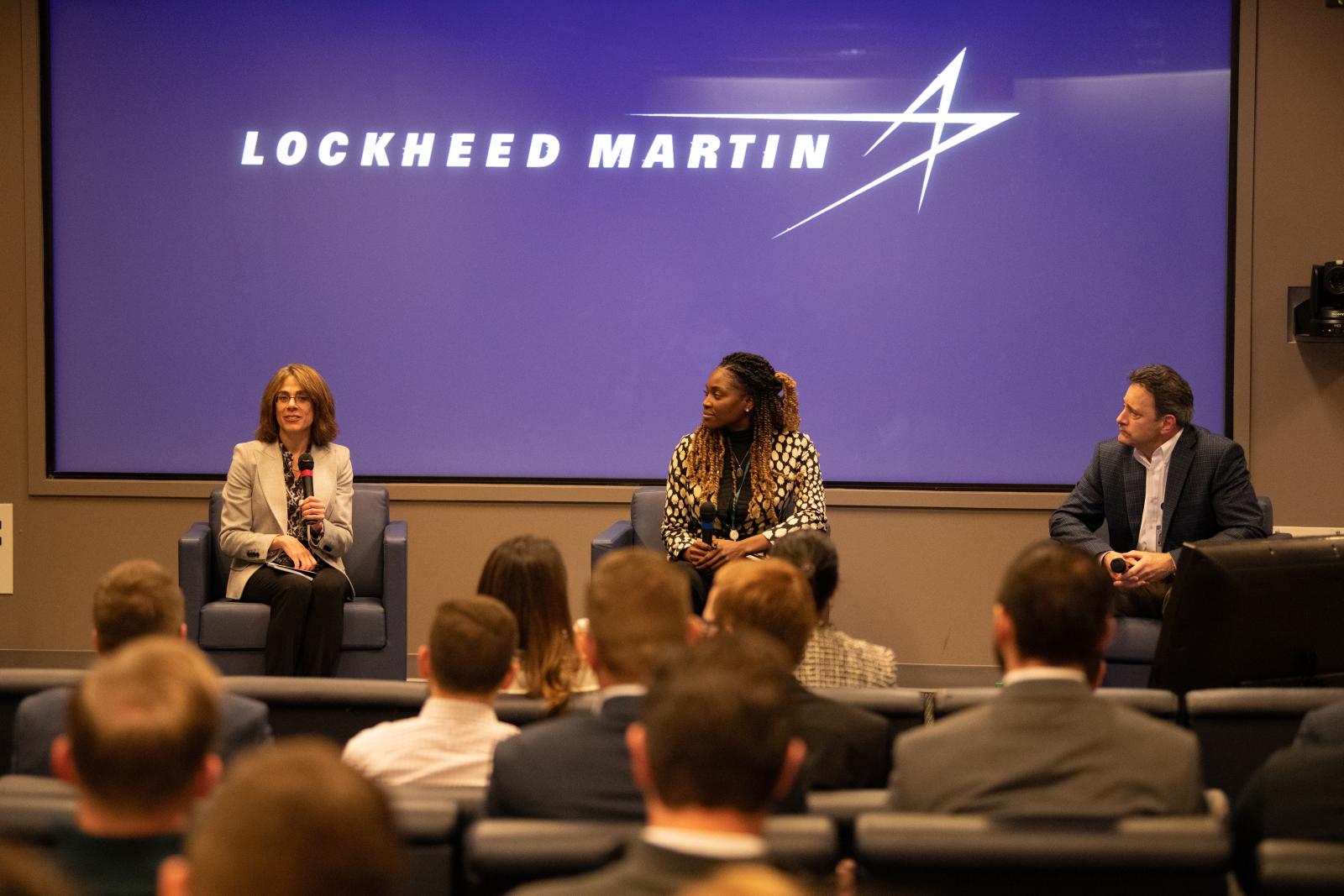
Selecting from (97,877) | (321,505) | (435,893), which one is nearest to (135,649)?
(97,877)

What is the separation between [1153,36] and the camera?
19.5ft

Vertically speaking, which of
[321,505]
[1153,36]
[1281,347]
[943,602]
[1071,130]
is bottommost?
[943,602]

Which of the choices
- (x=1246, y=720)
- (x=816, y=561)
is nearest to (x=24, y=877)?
(x=1246, y=720)

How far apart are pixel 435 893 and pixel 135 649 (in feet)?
2.12

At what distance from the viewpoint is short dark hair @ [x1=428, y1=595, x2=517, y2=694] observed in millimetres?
2549

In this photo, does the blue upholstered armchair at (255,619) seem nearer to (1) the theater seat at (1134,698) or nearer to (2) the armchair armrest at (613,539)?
(2) the armchair armrest at (613,539)

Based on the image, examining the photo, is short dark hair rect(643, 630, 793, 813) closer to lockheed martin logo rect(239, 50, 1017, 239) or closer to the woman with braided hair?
the woman with braided hair

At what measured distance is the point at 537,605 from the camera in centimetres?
331

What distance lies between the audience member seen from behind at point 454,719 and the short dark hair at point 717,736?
94cm

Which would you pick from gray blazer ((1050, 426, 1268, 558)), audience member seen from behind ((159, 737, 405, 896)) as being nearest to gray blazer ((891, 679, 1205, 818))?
audience member seen from behind ((159, 737, 405, 896))

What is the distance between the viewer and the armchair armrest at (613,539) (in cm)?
526

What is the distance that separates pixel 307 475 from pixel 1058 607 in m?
3.64

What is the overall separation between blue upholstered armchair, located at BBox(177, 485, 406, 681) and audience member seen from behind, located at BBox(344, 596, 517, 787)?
2.70 metres

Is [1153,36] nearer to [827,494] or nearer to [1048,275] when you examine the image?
[1048,275]
